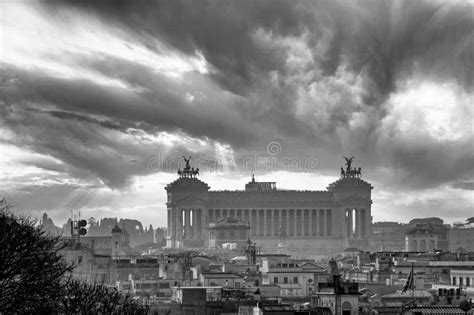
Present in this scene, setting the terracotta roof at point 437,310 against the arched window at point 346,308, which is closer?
the terracotta roof at point 437,310

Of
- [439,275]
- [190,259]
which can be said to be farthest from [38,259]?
[190,259]

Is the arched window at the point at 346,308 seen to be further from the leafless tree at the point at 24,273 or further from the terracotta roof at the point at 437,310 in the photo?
the leafless tree at the point at 24,273

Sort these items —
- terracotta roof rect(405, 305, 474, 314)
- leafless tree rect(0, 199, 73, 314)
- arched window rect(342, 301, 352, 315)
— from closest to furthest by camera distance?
1. leafless tree rect(0, 199, 73, 314)
2. terracotta roof rect(405, 305, 474, 314)
3. arched window rect(342, 301, 352, 315)

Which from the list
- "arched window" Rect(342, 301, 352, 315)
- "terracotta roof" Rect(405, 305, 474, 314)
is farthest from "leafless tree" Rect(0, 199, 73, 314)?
"arched window" Rect(342, 301, 352, 315)

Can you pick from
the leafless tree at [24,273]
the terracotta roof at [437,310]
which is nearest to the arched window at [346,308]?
the terracotta roof at [437,310]

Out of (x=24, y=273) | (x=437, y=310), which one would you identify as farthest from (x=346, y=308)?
(x=24, y=273)

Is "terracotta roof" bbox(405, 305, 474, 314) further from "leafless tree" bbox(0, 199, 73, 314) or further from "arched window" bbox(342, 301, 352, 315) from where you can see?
"leafless tree" bbox(0, 199, 73, 314)

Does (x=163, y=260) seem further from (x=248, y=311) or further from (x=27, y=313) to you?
(x=27, y=313)

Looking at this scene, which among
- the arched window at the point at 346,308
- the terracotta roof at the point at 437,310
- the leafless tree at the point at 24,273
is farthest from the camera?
the arched window at the point at 346,308

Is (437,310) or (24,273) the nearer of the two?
(24,273)

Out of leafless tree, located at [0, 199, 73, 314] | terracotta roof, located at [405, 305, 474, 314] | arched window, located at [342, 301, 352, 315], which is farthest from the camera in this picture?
arched window, located at [342, 301, 352, 315]

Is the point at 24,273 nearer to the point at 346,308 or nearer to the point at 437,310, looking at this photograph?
the point at 437,310

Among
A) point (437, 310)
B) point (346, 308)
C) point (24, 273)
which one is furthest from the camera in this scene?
point (346, 308)

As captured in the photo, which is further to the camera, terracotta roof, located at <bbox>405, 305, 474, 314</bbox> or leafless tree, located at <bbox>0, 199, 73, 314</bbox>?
terracotta roof, located at <bbox>405, 305, 474, 314</bbox>
